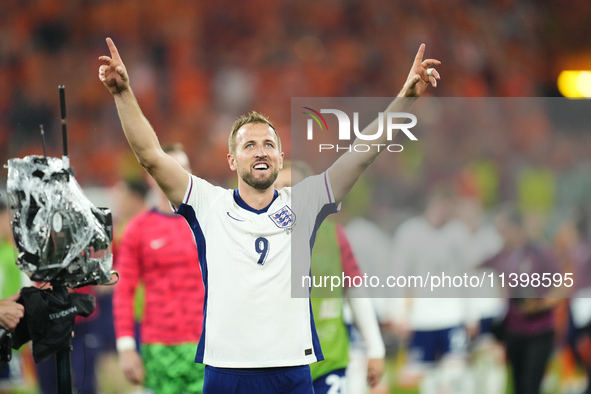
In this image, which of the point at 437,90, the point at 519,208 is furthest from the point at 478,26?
the point at 519,208

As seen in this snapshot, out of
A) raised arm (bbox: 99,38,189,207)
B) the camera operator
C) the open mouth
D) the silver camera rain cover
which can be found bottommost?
the camera operator

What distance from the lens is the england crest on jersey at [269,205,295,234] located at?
9.02 ft

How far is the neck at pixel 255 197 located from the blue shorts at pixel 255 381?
69 centimetres

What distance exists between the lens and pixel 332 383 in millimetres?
3725

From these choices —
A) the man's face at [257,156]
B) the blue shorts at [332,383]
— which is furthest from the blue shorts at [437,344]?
the man's face at [257,156]

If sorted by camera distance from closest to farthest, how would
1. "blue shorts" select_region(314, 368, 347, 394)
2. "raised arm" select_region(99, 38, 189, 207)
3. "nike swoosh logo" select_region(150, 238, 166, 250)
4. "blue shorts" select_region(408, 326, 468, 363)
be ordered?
"raised arm" select_region(99, 38, 189, 207) < "blue shorts" select_region(314, 368, 347, 394) < "nike swoosh logo" select_region(150, 238, 166, 250) < "blue shorts" select_region(408, 326, 468, 363)

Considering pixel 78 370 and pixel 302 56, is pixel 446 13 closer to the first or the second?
pixel 302 56

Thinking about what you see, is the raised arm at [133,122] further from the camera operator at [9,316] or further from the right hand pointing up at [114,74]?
the camera operator at [9,316]

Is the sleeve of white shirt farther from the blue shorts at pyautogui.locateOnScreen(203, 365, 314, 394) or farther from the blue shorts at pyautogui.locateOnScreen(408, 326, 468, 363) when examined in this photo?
the blue shorts at pyautogui.locateOnScreen(408, 326, 468, 363)

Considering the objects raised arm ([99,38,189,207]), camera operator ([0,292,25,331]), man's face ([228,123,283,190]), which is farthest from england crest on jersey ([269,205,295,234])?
camera operator ([0,292,25,331])

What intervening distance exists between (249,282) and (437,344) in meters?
3.57

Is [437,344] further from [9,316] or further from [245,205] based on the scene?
[9,316]

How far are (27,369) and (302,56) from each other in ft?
21.0

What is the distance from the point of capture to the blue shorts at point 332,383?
370 centimetres
